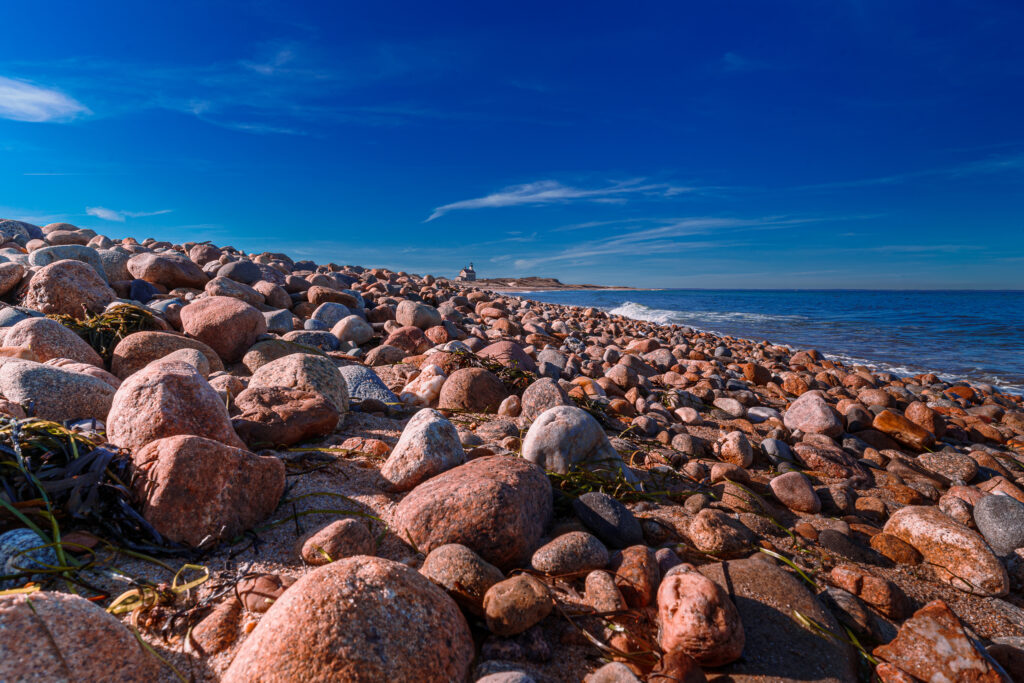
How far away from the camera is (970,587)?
2.21 m

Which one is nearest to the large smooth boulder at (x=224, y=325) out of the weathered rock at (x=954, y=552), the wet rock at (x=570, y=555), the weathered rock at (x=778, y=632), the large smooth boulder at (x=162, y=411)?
the large smooth boulder at (x=162, y=411)

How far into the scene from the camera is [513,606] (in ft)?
5.15

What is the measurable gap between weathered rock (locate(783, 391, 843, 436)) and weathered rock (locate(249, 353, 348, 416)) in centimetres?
437

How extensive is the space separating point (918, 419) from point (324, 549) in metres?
6.15

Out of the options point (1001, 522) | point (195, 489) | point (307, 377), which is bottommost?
point (1001, 522)

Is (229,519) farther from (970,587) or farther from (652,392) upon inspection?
(652,392)

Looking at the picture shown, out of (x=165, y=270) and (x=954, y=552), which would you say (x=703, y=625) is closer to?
(x=954, y=552)

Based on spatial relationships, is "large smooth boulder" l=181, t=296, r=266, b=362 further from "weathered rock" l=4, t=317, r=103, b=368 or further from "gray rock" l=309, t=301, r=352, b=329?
"gray rock" l=309, t=301, r=352, b=329

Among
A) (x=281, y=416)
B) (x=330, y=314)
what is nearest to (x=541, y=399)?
(x=281, y=416)

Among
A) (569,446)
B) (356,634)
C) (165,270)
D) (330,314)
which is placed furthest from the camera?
(165,270)

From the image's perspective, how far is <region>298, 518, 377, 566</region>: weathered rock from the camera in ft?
5.74

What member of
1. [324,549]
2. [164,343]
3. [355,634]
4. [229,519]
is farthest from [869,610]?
[164,343]

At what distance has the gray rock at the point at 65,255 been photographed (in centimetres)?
785

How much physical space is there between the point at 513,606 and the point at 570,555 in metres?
0.43
